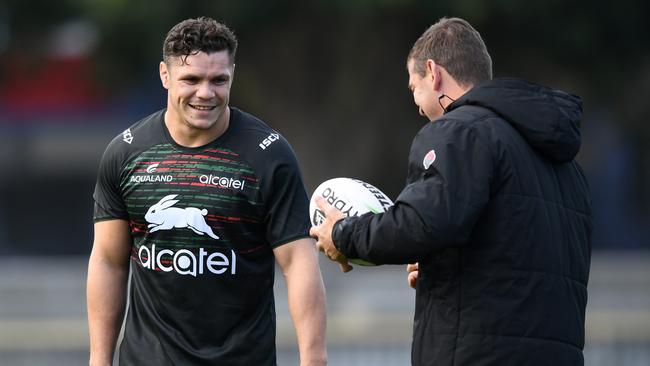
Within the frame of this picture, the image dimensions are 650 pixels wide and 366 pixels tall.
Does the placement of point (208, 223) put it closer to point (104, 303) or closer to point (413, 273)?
point (104, 303)

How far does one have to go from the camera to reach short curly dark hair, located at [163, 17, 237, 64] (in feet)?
17.6

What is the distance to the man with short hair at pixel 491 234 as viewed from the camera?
454 centimetres

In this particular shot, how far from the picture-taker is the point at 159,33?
1812cm

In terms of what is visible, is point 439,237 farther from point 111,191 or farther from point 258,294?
point 111,191

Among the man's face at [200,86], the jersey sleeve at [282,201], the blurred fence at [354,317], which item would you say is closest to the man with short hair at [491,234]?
the jersey sleeve at [282,201]

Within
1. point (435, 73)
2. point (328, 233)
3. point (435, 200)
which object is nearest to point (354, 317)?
point (328, 233)

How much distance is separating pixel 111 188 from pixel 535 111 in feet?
6.51

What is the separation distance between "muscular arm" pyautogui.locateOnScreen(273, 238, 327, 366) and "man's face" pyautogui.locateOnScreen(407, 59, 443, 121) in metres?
0.87

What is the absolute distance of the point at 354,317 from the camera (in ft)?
49.5

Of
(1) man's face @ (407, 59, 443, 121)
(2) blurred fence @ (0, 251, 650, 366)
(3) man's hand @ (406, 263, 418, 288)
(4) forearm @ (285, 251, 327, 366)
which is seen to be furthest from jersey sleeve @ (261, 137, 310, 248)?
(2) blurred fence @ (0, 251, 650, 366)

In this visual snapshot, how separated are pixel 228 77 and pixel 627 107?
16870 millimetres

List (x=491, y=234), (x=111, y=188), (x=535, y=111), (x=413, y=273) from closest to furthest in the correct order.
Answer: (x=491, y=234) < (x=535, y=111) < (x=413, y=273) < (x=111, y=188)

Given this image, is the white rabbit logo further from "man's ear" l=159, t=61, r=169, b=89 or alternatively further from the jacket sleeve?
the jacket sleeve

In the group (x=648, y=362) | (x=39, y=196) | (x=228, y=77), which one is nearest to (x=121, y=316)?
(x=228, y=77)
